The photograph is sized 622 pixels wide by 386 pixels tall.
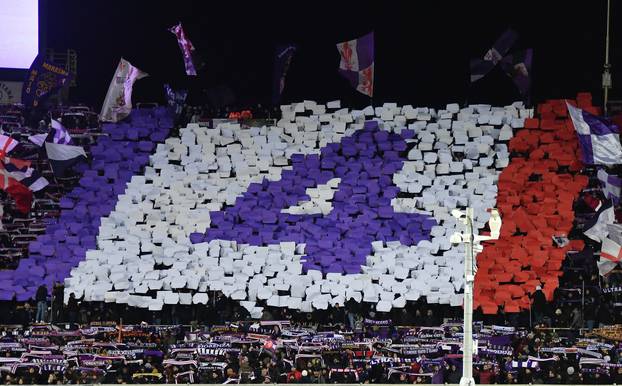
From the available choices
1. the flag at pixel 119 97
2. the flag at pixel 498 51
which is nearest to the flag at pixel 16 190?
the flag at pixel 119 97

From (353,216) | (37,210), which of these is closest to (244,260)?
(353,216)

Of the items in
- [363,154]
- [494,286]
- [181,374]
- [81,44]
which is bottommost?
[181,374]

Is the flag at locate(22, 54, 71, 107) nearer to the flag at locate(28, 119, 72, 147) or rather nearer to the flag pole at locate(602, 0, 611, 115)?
the flag at locate(28, 119, 72, 147)

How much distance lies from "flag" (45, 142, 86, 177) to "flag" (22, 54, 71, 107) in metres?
1.44

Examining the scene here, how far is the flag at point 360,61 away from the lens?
117 feet

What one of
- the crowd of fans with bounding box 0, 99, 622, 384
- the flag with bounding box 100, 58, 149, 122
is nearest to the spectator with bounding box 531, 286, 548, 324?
the crowd of fans with bounding box 0, 99, 622, 384

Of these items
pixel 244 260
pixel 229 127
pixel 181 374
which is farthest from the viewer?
pixel 229 127

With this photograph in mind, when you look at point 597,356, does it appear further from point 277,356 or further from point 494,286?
point 277,356

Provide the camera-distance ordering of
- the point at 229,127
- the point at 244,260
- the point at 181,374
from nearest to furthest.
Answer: the point at 181,374
the point at 244,260
the point at 229,127

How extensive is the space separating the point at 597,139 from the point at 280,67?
7357mm

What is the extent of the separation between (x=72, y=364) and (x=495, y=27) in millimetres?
12464

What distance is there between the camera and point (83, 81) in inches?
1430

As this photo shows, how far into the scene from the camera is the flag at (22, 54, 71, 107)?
35188mm

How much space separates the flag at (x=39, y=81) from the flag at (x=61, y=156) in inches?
56.8
